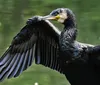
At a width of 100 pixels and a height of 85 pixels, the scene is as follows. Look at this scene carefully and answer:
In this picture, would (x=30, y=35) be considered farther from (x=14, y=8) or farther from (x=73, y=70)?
(x=14, y=8)

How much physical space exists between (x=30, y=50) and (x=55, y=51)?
299 mm

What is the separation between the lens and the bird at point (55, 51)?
6.94 metres

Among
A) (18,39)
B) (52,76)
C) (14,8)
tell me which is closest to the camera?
(18,39)

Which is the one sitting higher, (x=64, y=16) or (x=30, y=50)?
(x=64, y=16)

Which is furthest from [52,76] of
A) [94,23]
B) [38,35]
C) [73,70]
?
[73,70]

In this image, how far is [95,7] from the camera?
10484 millimetres

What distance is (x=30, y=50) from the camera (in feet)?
25.7

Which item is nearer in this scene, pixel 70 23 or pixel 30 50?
pixel 70 23

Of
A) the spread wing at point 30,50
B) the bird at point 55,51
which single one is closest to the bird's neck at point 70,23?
the bird at point 55,51

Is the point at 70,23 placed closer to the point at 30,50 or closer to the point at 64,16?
the point at 64,16

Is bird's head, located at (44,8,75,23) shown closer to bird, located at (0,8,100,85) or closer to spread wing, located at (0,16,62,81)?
bird, located at (0,8,100,85)

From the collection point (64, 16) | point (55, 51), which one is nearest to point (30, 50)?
point (55, 51)

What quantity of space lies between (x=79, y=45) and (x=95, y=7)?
355 cm

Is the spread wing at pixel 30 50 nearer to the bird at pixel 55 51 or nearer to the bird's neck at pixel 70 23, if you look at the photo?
the bird at pixel 55 51
